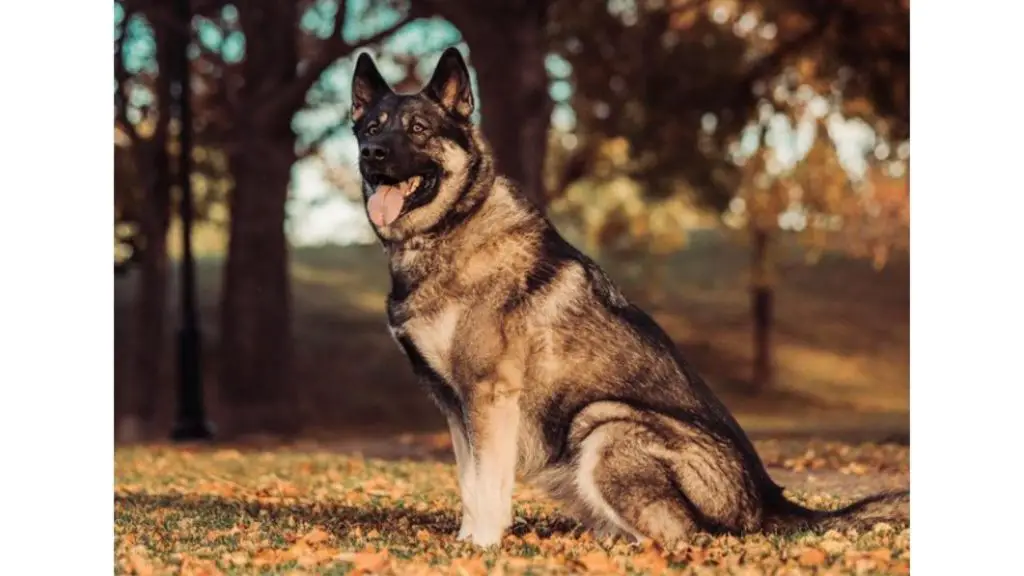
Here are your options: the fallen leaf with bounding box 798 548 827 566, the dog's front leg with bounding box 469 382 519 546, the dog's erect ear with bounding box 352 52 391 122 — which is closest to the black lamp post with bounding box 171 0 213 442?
the dog's erect ear with bounding box 352 52 391 122

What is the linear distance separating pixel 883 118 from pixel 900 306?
434 inches

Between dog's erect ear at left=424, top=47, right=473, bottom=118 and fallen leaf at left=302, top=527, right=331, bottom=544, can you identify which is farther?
fallen leaf at left=302, top=527, right=331, bottom=544

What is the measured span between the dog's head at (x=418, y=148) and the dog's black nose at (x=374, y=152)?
0.5 inches

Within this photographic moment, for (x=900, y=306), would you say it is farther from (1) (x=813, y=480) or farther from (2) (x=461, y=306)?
(2) (x=461, y=306)

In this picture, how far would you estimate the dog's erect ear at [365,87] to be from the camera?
652cm

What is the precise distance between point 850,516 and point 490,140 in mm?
6085

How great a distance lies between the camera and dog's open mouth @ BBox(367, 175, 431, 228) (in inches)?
251

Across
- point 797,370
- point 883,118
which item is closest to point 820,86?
point 883,118

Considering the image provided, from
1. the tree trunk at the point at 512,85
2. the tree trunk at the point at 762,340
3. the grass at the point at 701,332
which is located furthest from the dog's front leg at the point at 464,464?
the tree trunk at the point at 762,340

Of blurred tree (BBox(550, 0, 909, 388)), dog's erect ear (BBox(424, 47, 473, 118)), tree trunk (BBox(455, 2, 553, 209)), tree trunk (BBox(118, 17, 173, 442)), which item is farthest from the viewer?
tree trunk (BBox(118, 17, 173, 442))

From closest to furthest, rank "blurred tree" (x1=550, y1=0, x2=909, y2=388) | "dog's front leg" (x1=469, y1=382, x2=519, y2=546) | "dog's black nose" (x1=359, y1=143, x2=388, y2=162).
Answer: "dog's front leg" (x1=469, y1=382, x2=519, y2=546) < "dog's black nose" (x1=359, y1=143, x2=388, y2=162) < "blurred tree" (x1=550, y1=0, x2=909, y2=388)

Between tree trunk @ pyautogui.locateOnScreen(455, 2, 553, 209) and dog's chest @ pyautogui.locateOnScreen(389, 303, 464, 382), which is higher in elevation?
tree trunk @ pyautogui.locateOnScreen(455, 2, 553, 209)

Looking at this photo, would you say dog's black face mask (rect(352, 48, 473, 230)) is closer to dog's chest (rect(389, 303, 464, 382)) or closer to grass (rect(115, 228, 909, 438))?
dog's chest (rect(389, 303, 464, 382))

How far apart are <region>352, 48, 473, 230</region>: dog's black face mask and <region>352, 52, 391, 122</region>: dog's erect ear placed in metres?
0.02
